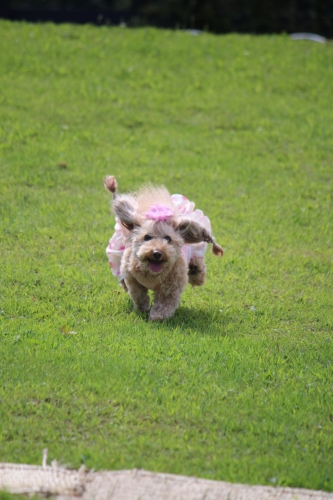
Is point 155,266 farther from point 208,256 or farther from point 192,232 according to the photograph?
point 208,256

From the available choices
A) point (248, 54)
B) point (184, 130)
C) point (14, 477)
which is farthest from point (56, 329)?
point (248, 54)

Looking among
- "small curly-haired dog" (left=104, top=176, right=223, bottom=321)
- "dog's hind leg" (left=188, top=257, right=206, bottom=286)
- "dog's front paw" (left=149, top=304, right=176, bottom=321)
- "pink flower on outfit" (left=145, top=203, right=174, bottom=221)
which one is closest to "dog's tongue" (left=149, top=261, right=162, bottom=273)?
"small curly-haired dog" (left=104, top=176, right=223, bottom=321)

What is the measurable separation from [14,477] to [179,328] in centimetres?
243

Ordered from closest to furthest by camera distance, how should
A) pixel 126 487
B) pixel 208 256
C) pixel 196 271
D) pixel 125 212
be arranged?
pixel 126 487 < pixel 125 212 < pixel 196 271 < pixel 208 256

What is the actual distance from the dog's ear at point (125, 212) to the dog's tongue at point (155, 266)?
418mm

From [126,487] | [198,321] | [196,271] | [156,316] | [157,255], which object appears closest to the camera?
[126,487]

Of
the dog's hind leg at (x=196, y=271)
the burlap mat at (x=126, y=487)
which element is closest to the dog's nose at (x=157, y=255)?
the dog's hind leg at (x=196, y=271)

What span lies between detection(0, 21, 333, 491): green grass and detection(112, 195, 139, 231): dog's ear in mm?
860

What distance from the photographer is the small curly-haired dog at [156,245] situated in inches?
226

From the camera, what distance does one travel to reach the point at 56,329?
19.2ft

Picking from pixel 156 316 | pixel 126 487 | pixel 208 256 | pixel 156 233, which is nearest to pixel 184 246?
pixel 156 233

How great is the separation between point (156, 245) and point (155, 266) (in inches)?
7.8

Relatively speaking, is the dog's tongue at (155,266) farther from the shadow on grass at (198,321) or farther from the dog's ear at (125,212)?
the shadow on grass at (198,321)

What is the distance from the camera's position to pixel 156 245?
5.64 m
